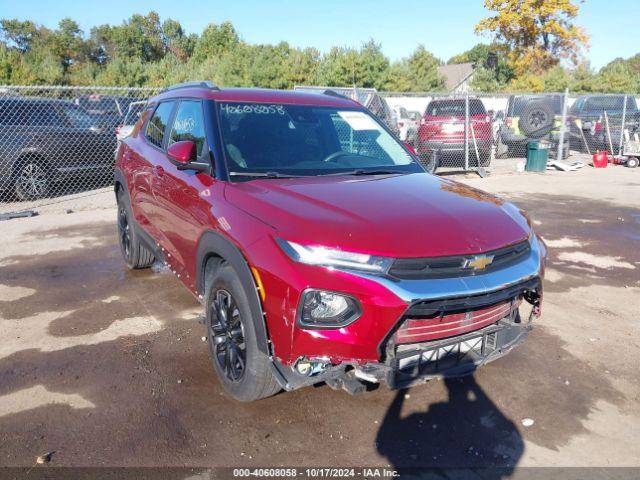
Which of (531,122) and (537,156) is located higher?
(531,122)

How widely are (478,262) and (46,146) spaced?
895 centimetres

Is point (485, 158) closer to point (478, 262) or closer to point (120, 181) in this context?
point (120, 181)

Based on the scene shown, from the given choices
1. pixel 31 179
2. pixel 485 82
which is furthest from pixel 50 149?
pixel 485 82

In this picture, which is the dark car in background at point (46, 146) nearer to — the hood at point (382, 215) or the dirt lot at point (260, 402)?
the dirt lot at point (260, 402)

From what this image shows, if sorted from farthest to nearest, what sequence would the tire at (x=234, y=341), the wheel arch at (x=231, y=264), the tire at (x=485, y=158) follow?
the tire at (x=485, y=158) < the tire at (x=234, y=341) < the wheel arch at (x=231, y=264)

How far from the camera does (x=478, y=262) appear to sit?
104 inches

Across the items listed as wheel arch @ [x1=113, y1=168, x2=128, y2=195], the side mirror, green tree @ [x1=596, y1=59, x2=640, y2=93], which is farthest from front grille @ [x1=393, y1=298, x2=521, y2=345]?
green tree @ [x1=596, y1=59, x2=640, y2=93]

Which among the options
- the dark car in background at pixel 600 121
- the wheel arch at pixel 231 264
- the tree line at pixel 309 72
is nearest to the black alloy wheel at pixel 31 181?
the wheel arch at pixel 231 264

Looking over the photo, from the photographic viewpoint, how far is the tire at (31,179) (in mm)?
9273

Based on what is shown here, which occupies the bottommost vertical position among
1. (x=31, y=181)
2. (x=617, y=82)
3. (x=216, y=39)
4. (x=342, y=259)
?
(x=31, y=181)

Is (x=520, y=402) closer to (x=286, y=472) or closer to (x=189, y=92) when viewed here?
(x=286, y=472)

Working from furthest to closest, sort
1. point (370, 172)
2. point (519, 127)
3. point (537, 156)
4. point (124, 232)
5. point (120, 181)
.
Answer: point (519, 127) → point (537, 156) → point (124, 232) → point (120, 181) → point (370, 172)

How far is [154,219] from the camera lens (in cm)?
444

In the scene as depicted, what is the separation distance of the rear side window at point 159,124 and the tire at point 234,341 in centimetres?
184
